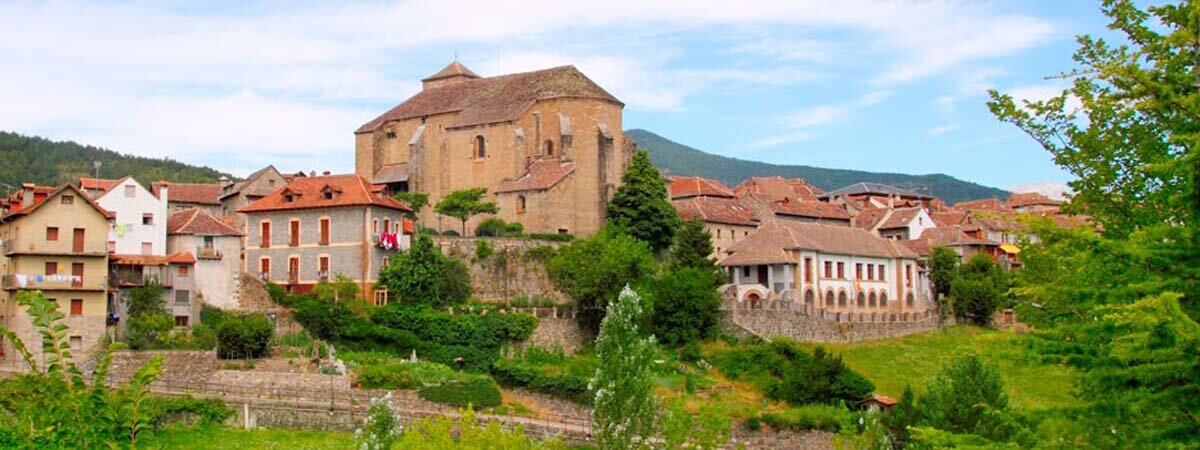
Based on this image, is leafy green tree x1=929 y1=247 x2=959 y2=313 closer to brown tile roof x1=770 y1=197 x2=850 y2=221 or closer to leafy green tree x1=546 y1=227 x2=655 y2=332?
brown tile roof x1=770 y1=197 x2=850 y2=221

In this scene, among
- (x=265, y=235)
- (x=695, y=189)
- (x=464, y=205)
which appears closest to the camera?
(x=265, y=235)

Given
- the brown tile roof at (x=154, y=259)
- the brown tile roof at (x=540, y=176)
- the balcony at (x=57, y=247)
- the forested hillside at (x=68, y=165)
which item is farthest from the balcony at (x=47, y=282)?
the forested hillside at (x=68, y=165)

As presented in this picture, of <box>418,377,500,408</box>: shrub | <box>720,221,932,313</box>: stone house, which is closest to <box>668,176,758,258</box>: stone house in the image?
<box>720,221,932,313</box>: stone house

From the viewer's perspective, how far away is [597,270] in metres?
55.5

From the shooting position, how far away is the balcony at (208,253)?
52.7m

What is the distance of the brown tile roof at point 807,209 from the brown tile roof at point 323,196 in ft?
95.0

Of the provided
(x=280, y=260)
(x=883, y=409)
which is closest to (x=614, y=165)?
(x=280, y=260)

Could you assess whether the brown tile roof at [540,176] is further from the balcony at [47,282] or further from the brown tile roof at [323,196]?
the balcony at [47,282]

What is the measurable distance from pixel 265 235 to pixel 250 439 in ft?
57.6

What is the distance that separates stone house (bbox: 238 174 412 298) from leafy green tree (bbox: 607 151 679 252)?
458 inches

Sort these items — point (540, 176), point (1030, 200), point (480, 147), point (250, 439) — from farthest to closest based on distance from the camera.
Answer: point (1030, 200), point (480, 147), point (540, 176), point (250, 439)

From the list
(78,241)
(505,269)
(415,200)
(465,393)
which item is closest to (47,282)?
(78,241)

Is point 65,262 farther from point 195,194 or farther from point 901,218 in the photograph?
point 901,218

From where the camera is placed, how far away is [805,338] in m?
59.9
